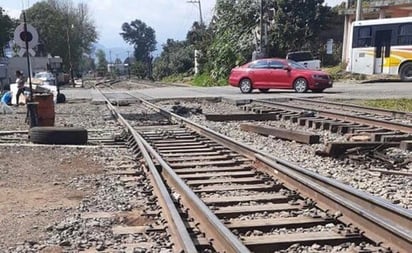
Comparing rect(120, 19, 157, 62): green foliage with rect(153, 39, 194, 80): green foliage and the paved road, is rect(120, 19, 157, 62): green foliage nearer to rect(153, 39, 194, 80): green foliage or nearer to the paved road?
rect(153, 39, 194, 80): green foliage

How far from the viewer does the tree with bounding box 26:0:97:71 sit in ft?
286

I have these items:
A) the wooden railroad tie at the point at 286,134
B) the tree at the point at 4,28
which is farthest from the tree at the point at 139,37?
the wooden railroad tie at the point at 286,134

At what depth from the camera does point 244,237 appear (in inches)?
183

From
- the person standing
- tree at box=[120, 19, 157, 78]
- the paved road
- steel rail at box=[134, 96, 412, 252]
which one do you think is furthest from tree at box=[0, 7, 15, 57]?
tree at box=[120, 19, 157, 78]

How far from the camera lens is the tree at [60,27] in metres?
87.2

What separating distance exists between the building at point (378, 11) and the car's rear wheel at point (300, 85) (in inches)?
533

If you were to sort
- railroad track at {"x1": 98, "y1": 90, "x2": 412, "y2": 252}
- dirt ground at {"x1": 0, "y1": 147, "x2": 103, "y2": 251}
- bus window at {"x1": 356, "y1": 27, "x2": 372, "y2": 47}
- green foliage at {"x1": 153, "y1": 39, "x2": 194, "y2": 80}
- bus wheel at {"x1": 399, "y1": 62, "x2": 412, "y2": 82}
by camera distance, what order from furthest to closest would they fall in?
1. green foliage at {"x1": 153, "y1": 39, "x2": 194, "y2": 80}
2. bus window at {"x1": 356, "y1": 27, "x2": 372, "y2": 47}
3. bus wheel at {"x1": 399, "y1": 62, "x2": 412, "y2": 82}
4. dirt ground at {"x1": 0, "y1": 147, "x2": 103, "y2": 251}
5. railroad track at {"x1": 98, "y1": 90, "x2": 412, "y2": 252}

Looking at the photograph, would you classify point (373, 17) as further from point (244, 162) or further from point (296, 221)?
point (296, 221)

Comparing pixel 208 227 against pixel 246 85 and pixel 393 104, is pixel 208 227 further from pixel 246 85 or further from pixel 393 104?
pixel 246 85

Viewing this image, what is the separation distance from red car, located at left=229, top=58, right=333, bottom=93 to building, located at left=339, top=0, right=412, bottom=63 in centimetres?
1334

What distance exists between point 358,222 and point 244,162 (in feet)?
11.1

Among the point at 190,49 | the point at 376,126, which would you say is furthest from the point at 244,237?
the point at 190,49

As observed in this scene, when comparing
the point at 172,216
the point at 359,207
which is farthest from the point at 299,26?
the point at 172,216

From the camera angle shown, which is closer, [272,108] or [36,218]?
[36,218]
